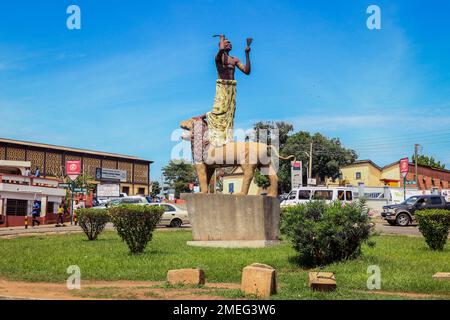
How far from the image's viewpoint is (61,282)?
10555 millimetres

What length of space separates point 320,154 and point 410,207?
32432 mm

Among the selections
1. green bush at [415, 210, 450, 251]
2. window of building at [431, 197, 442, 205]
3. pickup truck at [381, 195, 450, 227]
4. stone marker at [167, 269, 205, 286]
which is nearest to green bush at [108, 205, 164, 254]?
stone marker at [167, 269, 205, 286]

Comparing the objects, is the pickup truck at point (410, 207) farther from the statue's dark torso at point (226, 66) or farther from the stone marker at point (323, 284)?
the stone marker at point (323, 284)

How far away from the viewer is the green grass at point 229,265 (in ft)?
31.4

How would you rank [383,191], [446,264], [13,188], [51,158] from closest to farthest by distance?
1. [446,264]
2. [13,188]
3. [383,191]
4. [51,158]

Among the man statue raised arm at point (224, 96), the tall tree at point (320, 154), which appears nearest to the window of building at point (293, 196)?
the man statue raised arm at point (224, 96)

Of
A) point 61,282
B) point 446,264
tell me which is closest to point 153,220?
point 61,282

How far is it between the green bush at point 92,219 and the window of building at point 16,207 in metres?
18.5

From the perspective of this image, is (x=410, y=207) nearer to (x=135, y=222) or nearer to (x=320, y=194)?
(x=320, y=194)

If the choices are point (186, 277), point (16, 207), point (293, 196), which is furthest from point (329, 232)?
point (16, 207)

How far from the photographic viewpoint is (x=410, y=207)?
3000 cm
